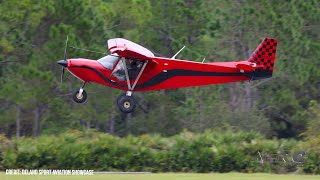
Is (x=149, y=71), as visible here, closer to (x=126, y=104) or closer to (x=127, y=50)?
(x=126, y=104)

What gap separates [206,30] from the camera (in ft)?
167

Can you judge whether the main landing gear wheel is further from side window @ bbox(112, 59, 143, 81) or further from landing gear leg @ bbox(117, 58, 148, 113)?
side window @ bbox(112, 59, 143, 81)

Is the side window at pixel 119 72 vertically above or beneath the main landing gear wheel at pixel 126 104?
above

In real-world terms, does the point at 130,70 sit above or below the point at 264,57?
below

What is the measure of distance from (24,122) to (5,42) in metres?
4.72

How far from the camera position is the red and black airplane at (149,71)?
28625mm

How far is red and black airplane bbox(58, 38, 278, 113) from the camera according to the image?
2862cm

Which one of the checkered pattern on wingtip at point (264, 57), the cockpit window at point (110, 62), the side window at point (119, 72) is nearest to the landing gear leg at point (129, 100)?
the side window at point (119, 72)

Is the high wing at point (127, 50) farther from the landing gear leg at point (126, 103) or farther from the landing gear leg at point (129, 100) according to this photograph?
the landing gear leg at point (126, 103)

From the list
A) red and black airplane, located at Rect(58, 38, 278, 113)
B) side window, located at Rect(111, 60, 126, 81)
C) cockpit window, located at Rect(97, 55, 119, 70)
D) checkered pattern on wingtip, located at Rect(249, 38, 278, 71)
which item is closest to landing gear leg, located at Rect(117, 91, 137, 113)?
red and black airplane, located at Rect(58, 38, 278, 113)

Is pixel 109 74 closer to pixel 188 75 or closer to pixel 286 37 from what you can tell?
pixel 188 75

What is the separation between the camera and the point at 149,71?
94.8ft

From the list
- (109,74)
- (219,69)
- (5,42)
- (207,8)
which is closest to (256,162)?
(219,69)

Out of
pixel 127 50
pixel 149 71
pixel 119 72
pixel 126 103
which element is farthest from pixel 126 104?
pixel 127 50
